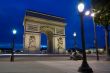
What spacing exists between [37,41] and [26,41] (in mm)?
3935

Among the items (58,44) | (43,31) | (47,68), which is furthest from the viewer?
(58,44)

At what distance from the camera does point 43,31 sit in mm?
82312

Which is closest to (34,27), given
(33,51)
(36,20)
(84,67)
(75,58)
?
(36,20)

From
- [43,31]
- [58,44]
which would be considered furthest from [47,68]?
[58,44]

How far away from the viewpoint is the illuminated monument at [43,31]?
76.6 meters

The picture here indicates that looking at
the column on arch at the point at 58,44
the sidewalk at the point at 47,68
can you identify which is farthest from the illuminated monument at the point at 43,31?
the sidewalk at the point at 47,68

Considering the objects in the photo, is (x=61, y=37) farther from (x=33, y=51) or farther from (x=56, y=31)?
(x=33, y=51)

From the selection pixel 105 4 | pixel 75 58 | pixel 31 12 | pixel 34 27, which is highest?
pixel 31 12

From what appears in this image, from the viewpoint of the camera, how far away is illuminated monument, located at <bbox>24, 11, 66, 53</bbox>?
7662 cm

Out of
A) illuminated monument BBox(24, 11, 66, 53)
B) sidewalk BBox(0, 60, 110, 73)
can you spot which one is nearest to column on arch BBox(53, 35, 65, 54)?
illuminated monument BBox(24, 11, 66, 53)

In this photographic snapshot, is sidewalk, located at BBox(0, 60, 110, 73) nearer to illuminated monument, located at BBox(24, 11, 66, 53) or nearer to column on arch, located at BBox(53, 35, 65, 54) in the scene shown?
illuminated monument, located at BBox(24, 11, 66, 53)

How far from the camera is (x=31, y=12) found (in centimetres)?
7869

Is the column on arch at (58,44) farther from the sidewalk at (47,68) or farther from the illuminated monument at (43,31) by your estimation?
the sidewalk at (47,68)

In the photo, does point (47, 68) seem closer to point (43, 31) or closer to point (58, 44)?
point (43, 31)
